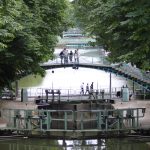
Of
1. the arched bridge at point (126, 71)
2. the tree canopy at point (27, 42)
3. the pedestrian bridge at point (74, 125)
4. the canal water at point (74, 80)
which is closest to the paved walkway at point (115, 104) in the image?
the tree canopy at point (27, 42)

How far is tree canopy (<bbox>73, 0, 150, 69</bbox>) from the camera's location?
18.3 m

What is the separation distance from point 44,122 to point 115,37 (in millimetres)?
8920

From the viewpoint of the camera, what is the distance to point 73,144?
26484 mm

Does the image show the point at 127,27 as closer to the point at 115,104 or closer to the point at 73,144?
the point at 73,144

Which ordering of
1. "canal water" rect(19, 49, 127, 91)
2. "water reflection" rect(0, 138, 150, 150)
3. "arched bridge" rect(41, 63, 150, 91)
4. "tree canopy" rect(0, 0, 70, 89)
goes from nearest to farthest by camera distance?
"water reflection" rect(0, 138, 150, 150) → "tree canopy" rect(0, 0, 70, 89) → "arched bridge" rect(41, 63, 150, 91) → "canal water" rect(19, 49, 127, 91)

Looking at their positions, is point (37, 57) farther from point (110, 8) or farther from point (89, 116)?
point (110, 8)

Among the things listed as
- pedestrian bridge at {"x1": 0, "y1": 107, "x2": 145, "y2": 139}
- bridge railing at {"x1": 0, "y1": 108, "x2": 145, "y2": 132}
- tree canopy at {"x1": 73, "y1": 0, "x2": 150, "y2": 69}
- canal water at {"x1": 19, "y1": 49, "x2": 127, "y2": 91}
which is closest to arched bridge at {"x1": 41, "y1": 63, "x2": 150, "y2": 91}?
canal water at {"x1": 19, "y1": 49, "x2": 127, "y2": 91}

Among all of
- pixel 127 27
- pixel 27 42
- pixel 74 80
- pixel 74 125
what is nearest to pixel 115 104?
pixel 74 125

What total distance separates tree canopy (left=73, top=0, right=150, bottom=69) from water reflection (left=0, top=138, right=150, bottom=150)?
15.9ft

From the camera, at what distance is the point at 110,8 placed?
20.9 metres

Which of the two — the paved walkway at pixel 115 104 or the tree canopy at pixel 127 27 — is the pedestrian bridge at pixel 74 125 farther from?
the paved walkway at pixel 115 104

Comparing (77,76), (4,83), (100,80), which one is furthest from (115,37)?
(77,76)

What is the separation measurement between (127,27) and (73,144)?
8557 millimetres

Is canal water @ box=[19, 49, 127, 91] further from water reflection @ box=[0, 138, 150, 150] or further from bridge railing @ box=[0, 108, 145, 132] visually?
water reflection @ box=[0, 138, 150, 150]
